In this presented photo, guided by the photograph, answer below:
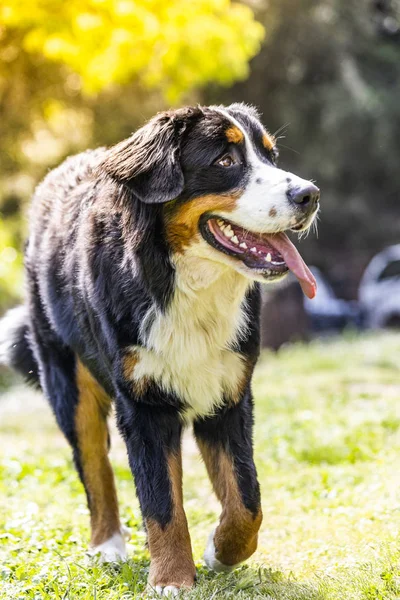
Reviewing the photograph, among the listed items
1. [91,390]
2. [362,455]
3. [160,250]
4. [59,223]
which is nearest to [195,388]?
[160,250]

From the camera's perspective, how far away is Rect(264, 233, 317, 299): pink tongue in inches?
145

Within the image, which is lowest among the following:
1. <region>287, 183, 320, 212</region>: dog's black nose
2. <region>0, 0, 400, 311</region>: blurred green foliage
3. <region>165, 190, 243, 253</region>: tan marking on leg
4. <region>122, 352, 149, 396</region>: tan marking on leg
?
<region>0, 0, 400, 311</region>: blurred green foliage

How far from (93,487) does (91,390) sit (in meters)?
0.50

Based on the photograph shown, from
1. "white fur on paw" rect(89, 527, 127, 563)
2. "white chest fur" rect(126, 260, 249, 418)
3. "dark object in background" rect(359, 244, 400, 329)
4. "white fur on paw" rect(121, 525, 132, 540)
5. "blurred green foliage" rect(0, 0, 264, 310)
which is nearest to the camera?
"white chest fur" rect(126, 260, 249, 418)

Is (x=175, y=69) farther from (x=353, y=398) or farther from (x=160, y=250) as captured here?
(x=160, y=250)

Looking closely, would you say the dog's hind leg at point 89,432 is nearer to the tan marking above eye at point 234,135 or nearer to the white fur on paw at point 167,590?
the white fur on paw at point 167,590

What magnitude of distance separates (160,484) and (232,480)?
37cm

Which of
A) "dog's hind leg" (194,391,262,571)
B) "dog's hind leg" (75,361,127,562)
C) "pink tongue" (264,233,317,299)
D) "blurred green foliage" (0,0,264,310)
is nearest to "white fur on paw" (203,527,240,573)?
"dog's hind leg" (194,391,262,571)

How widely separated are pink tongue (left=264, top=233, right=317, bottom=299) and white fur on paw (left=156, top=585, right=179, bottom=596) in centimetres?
135

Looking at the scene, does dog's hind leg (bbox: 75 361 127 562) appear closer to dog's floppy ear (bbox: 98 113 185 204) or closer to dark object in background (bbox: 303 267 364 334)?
dog's floppy ear (bbox: 98 113 185 204)

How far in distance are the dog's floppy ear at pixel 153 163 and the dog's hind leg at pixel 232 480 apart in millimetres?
1076

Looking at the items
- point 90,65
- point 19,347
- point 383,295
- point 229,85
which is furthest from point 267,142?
point 383,295

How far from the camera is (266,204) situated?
357 centimetres

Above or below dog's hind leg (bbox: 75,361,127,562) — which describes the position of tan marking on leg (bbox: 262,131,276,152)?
above
